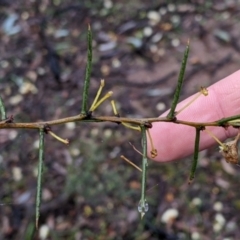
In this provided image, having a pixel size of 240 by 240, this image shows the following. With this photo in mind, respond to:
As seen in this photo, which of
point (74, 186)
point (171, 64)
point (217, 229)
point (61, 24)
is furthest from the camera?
point (61, 24)

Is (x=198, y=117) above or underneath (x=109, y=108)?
underneath

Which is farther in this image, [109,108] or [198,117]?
[109,108]

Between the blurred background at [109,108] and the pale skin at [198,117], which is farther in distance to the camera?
the blurred background at [109,108]

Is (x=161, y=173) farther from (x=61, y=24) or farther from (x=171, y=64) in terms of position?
(x=61, y=24)

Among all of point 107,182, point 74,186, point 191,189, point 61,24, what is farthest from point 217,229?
point 61,24
